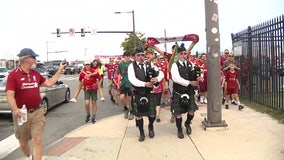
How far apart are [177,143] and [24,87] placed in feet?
9.97

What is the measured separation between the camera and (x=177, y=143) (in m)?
7.22

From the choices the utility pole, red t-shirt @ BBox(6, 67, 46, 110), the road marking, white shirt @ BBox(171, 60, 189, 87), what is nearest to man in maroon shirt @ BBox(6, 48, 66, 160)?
red t-shirt @ BBox(6, 67, 46, 110)

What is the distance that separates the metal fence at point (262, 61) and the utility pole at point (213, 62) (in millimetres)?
1825

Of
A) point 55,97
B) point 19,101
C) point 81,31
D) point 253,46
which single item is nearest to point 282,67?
point 253,46

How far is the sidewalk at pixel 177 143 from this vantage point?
639 cm

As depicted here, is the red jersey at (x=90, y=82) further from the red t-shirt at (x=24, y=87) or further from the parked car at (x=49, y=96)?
the red t-shirt at (x=24, y=87)

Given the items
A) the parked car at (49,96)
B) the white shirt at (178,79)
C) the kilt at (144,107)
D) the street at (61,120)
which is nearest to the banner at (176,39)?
the white shirt at (178,79)

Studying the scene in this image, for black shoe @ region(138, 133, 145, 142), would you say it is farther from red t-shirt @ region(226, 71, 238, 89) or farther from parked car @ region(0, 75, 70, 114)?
parked car @ region(0, 75, 70, 114)

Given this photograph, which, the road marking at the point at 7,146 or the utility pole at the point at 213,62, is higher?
the utility pole at the point at 213,62

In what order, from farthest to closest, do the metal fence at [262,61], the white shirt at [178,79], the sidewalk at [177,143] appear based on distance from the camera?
the metal fence at [262,61] → the white shirt at [178,79] → the sidewalk at [177,143]

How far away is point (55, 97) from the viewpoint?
1369cm

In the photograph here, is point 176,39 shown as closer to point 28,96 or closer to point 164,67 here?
point 164,67

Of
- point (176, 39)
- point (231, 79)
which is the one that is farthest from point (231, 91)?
point (176, 39)

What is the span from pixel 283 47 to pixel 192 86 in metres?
2.99
